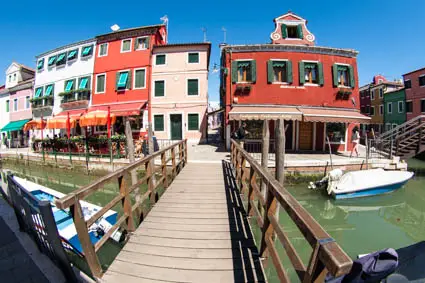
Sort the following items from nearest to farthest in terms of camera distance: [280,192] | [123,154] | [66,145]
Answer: [280,192], [123,154], [66,145]

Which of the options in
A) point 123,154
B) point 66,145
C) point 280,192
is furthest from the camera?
point 66,145

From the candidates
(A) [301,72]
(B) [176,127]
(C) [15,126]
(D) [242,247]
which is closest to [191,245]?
(D) [242,247]

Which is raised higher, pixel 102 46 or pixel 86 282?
pixel 102 46

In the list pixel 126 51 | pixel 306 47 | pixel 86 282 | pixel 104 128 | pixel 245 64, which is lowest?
pixel 86 282

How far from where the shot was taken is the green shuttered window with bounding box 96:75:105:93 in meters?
18.0

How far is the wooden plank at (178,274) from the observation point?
2.42 meters

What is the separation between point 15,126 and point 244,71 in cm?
2513

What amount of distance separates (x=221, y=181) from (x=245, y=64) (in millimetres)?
10286

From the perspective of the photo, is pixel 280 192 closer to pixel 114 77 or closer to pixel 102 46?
pixel 114 77

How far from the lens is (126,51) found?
17.6 meters

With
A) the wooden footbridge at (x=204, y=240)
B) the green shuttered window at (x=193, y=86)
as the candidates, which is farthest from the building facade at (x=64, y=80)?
the wooden footbridge at (x=204, y=240)

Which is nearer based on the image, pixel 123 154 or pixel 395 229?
pixel 395 229

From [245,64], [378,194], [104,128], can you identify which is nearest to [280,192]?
[378,194]

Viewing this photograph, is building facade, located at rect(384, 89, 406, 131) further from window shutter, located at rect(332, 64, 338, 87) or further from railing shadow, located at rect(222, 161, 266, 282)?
railing shadow, located at rect(222, 161, 266, 282)
